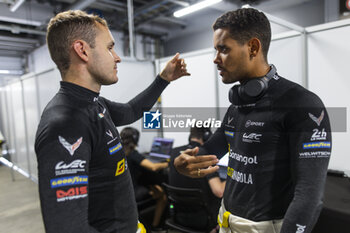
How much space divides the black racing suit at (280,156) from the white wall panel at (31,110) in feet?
11.6

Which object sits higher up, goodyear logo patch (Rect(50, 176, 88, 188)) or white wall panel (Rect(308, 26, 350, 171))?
white wall panel (Rect(308, 26, 350, 171))

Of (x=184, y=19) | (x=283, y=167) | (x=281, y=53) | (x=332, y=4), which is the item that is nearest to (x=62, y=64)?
(x=283, y=167)

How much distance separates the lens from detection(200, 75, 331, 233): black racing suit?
719 mm

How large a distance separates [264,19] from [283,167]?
565mm

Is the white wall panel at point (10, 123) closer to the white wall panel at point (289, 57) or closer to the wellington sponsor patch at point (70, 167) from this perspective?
the white wall panel at point (289, 57)

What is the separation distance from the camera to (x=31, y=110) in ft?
12.6

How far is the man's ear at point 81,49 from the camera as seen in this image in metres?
0.81

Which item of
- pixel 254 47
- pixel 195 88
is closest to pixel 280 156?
pixel 254 47

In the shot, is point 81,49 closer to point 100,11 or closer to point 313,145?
point 313,145

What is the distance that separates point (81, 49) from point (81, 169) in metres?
0.41

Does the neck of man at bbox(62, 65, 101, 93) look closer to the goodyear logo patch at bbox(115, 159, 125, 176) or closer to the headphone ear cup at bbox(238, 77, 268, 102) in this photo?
the goodyear logo patch at bbox(115, 159, 125, 176)

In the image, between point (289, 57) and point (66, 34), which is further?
point (289, 57)

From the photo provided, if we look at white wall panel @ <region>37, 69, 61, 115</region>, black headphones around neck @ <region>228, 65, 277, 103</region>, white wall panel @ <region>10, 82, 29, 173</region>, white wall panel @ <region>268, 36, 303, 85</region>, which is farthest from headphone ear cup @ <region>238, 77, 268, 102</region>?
white wall panel @ <region>10, 82, 29, 173</region>

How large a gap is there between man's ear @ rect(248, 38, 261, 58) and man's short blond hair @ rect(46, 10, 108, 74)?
58cm
